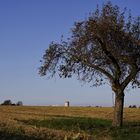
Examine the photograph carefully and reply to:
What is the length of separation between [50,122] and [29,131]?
1146cm

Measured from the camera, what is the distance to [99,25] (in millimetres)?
36094

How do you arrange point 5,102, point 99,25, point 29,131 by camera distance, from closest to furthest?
point 29,131 → point 99,25 → point 5,102

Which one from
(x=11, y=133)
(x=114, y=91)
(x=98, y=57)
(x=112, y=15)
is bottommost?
(x=11, y=133)

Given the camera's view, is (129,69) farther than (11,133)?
Yes

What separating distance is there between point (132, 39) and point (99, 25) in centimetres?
255

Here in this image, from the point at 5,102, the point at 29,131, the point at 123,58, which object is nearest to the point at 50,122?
the point at 123,58

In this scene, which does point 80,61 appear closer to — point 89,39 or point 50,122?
point 89,39

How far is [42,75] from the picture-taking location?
1535 inches

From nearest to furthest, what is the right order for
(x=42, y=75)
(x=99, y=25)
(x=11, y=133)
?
(x=11, y=133), (x=99, y=25), (x=42, y=75)

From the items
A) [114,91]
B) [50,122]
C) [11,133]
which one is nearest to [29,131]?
[11,133]

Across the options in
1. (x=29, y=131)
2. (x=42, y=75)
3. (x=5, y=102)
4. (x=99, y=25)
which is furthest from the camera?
(x=5, y=102)

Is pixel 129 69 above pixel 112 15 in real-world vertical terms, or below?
below

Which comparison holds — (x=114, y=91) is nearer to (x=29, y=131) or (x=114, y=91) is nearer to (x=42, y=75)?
(x=42, y=75)

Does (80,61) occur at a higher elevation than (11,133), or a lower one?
higher
